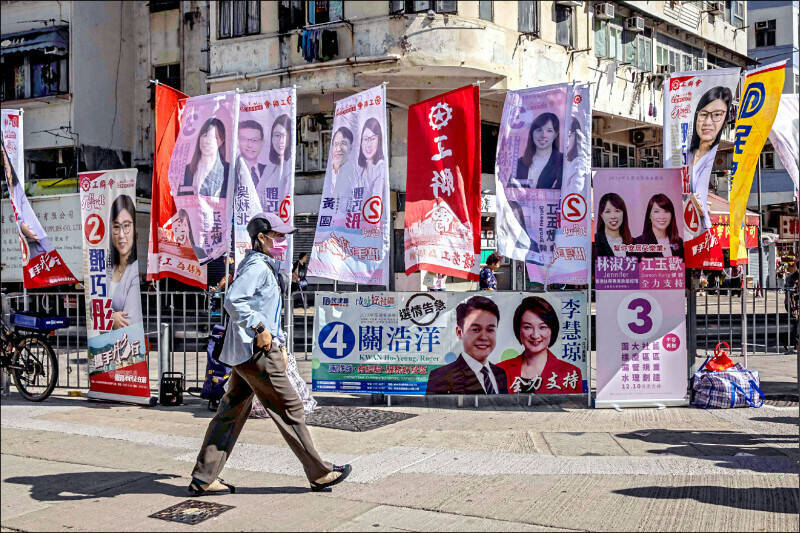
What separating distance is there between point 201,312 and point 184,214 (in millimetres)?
2440

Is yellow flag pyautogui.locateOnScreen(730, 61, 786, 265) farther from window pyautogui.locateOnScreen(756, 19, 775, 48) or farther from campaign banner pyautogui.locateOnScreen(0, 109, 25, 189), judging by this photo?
window pyautogui.locateOnScreen(756, 19, 775, 48)

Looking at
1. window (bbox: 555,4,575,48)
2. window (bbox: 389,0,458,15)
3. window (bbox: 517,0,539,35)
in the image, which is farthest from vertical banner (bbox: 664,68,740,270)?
window (bbox: 555,4,575,48)

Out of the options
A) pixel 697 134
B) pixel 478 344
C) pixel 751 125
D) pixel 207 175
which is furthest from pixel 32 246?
pixel 751 125

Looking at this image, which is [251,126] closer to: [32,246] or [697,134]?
[32,246]

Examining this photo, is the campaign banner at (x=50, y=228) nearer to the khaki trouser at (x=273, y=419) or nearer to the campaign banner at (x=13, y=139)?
the campaign banner at (x=13, y=139)

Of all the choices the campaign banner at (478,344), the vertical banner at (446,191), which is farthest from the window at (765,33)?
the campaign banner at (478,344)

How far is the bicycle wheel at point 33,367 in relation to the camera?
9.63m

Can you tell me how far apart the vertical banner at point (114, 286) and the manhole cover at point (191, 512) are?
4.03 meters

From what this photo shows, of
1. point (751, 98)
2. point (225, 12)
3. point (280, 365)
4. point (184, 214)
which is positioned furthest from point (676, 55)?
point (280, 365)

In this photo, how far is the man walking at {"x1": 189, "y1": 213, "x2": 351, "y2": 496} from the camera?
5.61m

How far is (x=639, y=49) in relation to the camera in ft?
90.1

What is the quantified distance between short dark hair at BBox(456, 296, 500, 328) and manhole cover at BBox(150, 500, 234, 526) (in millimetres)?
4159

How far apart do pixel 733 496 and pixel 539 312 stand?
3725 mm

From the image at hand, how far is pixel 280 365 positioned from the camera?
18.7 ft
